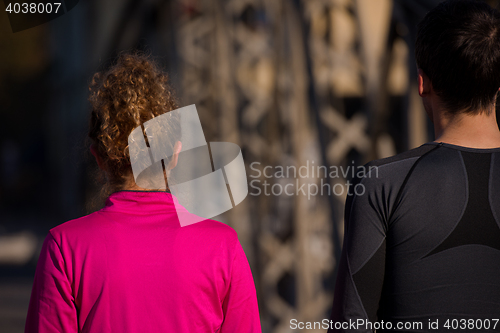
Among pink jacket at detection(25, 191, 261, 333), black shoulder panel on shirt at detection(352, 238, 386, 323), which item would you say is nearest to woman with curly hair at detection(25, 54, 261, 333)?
pink jacket at detection(25, 191, 261, 333)

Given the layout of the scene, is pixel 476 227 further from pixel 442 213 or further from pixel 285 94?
pixel 285 94

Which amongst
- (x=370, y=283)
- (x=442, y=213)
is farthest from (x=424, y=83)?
(x=370, y=283)

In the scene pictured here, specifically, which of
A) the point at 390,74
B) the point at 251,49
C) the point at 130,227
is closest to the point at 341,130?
the point at 390,74

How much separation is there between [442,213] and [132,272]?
2.55 feet

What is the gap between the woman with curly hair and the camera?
969mm

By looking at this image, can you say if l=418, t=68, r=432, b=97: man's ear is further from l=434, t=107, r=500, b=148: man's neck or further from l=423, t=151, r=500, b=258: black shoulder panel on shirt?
l=423, t=151, r=500, b=258: black shoulder panel on shirt

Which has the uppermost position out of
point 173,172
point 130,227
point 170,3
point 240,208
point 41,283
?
point 170,3

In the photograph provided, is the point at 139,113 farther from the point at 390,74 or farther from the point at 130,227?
the point at 390,74

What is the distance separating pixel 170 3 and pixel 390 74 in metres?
2.55

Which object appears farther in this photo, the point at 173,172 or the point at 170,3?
the point at 170,3

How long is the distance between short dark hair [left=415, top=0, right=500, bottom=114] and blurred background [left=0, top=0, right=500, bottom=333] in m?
1.13

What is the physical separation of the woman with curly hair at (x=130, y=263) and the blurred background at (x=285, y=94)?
1.24ft

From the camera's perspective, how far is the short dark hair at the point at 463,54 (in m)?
0.97

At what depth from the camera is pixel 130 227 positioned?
1.01 metres
